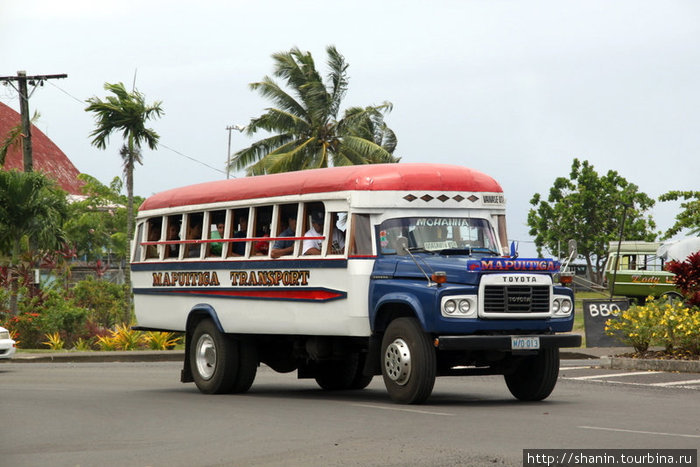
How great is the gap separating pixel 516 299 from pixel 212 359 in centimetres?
462

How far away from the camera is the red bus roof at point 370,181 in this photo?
45.4ft

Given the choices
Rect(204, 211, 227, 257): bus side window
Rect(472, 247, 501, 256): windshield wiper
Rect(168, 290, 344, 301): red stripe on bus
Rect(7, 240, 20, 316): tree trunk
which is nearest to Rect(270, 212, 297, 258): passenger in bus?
Rect(168, 290, 344, 301): red stripe on bus

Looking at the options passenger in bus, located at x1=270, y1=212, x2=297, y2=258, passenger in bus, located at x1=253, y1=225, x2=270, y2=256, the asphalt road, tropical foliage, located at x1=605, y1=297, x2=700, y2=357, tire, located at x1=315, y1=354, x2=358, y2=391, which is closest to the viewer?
the asphalt road

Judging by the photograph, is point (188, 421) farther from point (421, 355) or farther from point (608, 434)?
point (608, 434)

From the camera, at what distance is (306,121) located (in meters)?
44.7

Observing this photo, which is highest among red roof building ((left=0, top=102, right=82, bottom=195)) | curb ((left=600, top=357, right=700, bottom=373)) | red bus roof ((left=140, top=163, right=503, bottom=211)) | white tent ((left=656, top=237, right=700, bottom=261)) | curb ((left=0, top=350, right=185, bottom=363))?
red roof building ((left=0, top=102, right=82, bottom=195))

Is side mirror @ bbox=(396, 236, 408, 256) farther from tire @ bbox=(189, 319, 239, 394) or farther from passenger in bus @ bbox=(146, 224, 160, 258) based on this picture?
passenger in bus @ bbox=(146, 224, 160, 258)

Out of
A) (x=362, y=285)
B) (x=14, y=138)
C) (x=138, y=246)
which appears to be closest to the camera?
(x=362, y=285)

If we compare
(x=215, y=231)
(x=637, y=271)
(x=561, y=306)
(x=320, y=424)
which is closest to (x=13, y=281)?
(x=215, y=231)

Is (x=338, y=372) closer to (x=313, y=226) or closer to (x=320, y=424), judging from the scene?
(x=313, y=226)

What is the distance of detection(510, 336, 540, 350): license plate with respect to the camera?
12820mm

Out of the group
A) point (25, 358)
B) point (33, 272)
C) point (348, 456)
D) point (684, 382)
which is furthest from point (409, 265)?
point (33, 272)

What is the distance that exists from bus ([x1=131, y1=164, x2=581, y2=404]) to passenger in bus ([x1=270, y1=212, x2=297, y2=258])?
0.06ft

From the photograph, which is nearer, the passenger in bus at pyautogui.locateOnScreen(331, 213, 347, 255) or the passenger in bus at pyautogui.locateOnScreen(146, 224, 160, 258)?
the passenger in bus at pyautogui.locateOnScreen(331, 213, 347, 255)
